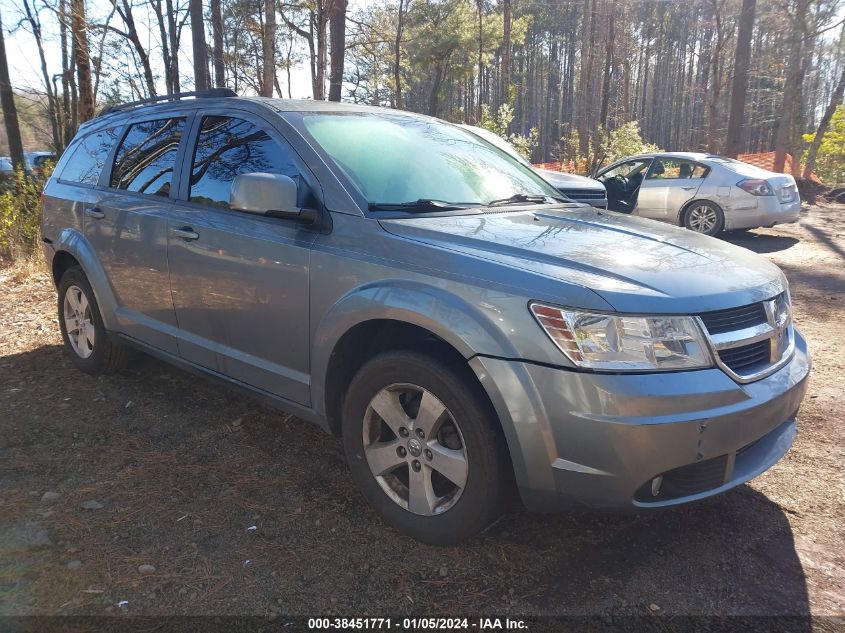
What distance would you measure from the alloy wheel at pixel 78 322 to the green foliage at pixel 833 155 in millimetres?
20105

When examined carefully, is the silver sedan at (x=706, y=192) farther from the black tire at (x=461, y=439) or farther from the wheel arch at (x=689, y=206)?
the black tire at (x=461, y=439)

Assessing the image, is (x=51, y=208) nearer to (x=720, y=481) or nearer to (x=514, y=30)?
(x=720, y=481)

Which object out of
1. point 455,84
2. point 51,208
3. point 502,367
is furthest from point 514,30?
point 502,367

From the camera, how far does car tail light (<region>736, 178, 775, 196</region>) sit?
9.97 metres

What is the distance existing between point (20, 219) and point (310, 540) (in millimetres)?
9177

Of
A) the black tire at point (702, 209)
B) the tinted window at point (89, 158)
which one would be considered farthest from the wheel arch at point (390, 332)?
Result: the black tire at point (702, 209)

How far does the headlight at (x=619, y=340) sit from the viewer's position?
6.81 feet

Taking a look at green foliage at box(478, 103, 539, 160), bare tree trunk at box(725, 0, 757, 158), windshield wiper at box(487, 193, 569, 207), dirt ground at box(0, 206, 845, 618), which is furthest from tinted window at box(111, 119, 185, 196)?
bare tree trunk at box(725, 0, 757, 158)

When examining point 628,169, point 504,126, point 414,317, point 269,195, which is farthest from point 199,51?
point 414,317

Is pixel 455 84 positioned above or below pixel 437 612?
above

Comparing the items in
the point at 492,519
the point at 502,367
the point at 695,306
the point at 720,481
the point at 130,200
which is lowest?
the point at 492,519

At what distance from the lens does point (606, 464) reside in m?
2.08

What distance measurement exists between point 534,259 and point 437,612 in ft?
4.41

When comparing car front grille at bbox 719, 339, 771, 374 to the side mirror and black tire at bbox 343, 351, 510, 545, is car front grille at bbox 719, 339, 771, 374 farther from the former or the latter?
the side mirror
